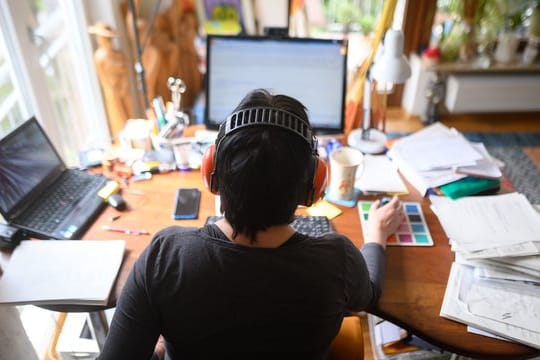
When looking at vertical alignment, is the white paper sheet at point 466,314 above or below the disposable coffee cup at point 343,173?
below

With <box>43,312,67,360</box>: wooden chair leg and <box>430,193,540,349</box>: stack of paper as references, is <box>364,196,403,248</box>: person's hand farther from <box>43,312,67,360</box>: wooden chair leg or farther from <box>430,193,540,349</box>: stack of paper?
<box>43,312,67,360</box>: wooden chair leg

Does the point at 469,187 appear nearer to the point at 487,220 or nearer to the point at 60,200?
the point at 487,220

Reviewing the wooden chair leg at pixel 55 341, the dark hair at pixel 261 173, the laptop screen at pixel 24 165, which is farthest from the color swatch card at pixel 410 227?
the wooden chair leg at pixel 55 341

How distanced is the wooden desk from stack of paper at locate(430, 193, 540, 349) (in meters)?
0.03

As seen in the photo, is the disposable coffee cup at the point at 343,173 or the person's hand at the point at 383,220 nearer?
the person's hand at the point at 383,220

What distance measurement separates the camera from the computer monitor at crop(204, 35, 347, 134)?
1503 mm

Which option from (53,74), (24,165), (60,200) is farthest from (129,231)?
(53,74)

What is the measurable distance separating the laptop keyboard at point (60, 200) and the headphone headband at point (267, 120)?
74 centimetres

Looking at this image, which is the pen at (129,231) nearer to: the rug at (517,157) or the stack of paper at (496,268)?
the stack of paper at (496,268)

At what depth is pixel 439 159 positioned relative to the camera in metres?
1.47

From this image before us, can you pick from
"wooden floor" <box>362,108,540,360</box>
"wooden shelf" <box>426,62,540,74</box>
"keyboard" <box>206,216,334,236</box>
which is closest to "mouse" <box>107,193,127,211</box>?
"keyboard" <box>206,216,334,236</box>

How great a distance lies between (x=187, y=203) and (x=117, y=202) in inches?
8.2

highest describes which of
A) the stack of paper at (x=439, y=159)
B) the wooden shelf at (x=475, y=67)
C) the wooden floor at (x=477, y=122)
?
the stack of paper at (x=439, y=159)

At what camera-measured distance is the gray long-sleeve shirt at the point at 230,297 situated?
0.78m
